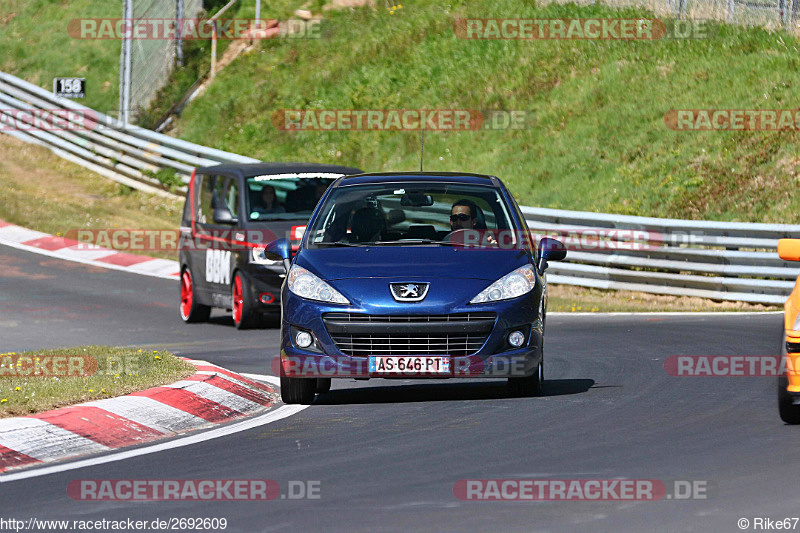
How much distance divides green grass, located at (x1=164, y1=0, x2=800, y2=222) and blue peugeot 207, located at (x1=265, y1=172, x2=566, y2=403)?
12.6 meters

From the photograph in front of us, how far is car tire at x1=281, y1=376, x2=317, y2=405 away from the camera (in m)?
10.2

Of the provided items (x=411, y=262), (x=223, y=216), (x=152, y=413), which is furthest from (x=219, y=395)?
(x=223, y=216)

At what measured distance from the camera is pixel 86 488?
7098 millimetres

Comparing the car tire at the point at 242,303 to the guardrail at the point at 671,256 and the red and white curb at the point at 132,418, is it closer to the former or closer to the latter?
the red and white curb at the point at 132,418

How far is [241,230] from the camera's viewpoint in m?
16.9

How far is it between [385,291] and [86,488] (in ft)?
10.5

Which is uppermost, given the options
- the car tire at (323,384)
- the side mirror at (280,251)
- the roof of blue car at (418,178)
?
the roof of blue car at (418,178)

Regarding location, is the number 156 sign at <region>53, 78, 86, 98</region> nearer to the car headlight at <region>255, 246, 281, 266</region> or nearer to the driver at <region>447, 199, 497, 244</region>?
the car headlight at <region>255, 246, 281, 266</region>

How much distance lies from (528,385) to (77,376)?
10.6 ft

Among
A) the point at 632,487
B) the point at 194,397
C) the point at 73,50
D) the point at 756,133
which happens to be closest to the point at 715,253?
the point at 756,133

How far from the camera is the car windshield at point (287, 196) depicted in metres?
17.1

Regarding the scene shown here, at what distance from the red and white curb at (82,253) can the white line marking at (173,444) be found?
12.5 metres

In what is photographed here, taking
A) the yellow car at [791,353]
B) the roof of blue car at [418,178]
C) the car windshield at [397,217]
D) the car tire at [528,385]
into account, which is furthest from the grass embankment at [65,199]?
the yellow car at [791,353]

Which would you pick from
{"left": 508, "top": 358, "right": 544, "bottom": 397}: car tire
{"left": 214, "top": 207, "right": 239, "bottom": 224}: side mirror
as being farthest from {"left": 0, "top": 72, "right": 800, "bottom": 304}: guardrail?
{"left": 508, "top": 358, "right": 544, "bottom": 397}: car tire
